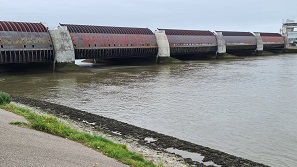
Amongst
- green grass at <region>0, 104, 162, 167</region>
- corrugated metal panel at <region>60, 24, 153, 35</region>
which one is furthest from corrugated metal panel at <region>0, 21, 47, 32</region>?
green grass at <region>0, 104, 162, 167</region>

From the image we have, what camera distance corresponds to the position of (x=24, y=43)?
4003cm

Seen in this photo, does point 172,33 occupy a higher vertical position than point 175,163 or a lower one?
higher

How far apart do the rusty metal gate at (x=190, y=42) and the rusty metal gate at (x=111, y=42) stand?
515 centimetres

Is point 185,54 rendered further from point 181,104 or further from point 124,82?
point 181,104

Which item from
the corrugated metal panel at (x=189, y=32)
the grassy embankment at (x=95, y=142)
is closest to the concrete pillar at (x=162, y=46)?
the corrugated metal panel at (x=189, y=32)

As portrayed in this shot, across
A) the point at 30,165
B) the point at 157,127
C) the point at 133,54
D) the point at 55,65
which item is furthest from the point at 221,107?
the point at 133,54

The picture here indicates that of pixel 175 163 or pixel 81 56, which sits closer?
pixel 175 163

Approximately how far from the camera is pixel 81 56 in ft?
155

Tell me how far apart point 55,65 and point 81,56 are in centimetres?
533

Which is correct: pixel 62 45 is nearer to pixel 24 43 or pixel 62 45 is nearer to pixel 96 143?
pixel 24 43

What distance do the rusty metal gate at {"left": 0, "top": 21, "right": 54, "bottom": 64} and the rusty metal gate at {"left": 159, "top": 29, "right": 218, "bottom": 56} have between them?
26.0 metres

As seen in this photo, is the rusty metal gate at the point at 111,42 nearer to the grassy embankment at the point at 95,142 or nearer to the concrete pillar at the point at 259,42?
the grassy embankment at the point at 95,142

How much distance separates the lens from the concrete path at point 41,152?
6.70 meters

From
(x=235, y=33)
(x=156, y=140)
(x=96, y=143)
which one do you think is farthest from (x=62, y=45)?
(x=235, y=33)
